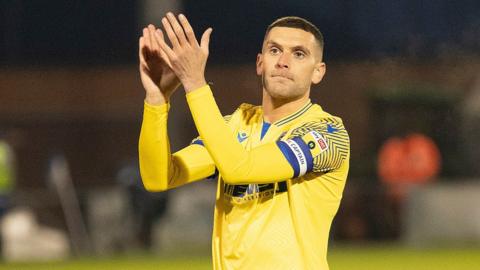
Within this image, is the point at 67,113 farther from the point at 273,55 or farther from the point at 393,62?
the point at 273,55

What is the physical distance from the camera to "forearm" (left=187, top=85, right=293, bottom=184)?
4.62 metres

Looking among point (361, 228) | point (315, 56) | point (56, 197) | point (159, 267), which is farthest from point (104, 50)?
point (315, 56)

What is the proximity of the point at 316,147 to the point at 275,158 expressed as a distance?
20cm

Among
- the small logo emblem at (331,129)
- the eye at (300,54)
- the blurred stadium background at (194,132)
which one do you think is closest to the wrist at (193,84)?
the eye at (300,54)

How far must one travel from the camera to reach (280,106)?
201 inches

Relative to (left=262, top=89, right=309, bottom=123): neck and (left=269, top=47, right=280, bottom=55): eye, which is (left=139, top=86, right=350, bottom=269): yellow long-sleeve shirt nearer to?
(left=262, top=89, right=309, bottom=123): neck

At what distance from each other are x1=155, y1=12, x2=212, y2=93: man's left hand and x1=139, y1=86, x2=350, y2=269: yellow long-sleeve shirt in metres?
0.06

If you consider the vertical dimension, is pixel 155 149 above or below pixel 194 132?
above

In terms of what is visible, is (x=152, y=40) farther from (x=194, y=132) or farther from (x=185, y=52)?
(x=194, y=132)

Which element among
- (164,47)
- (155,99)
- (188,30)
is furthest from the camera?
(155,99)

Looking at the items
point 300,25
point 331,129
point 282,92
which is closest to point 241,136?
point 282,92

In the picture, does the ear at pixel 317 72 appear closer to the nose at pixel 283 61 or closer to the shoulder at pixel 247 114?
the nose at pixel 283 61

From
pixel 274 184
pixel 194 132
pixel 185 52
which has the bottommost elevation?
pixel 194 132

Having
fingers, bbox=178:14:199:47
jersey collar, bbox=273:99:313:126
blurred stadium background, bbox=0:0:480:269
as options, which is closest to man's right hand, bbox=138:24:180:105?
fingers, bbox=178:14:199:47
